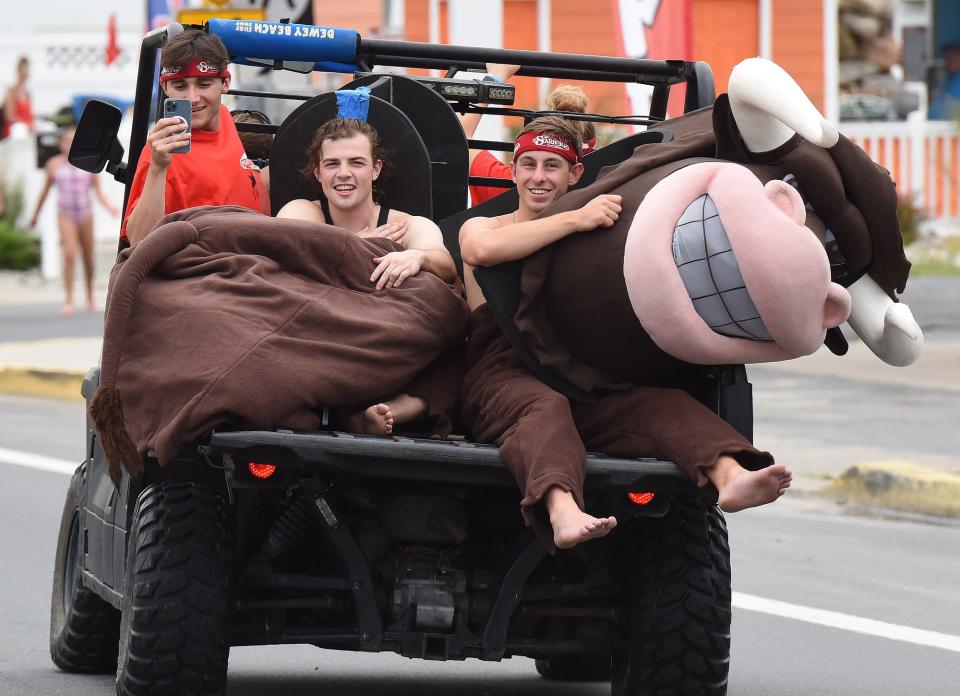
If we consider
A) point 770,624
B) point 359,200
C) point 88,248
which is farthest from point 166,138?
point 88,248

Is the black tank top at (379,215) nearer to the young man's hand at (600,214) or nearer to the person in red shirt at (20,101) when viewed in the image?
the young man's hand at (600,214)

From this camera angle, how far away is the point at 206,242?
5816mm

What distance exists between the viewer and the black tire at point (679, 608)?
5.86 metres

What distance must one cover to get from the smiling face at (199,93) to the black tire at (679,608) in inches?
80.6

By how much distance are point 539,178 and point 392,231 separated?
491 millimetres

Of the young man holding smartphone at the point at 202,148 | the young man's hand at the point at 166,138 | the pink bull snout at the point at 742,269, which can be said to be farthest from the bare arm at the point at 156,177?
the pink bull snout at the point at 742,269

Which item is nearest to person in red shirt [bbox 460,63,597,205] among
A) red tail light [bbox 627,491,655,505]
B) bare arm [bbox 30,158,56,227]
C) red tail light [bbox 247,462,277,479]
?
red tail light [bbox 627,491,655,505]

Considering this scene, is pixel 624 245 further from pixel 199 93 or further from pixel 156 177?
pixel 199 93

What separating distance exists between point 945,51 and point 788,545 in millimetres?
32403

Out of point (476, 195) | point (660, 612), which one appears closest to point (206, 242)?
point (660, 612)

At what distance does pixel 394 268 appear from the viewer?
600 cm

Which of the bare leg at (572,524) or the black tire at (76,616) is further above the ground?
the bare leg at (572,524)

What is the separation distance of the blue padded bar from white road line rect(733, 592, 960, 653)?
3063mm

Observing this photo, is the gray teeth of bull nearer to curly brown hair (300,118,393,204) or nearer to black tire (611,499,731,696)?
black tire (611,499,731,696)
